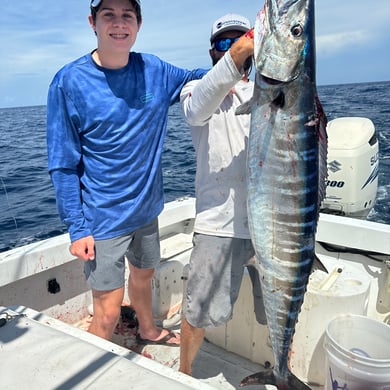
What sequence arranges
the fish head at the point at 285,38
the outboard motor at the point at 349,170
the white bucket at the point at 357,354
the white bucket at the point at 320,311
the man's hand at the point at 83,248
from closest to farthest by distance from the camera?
the fish head at the point at 285,38 < the white bucket at the point at 357,354 < the man's hand at the point at 83,248 < the white bucket at the point at 320,311 < the outboard motor at the point at 349,170

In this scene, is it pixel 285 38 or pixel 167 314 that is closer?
pixel 285 38

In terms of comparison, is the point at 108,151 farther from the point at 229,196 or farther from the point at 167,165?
the point at 167,165

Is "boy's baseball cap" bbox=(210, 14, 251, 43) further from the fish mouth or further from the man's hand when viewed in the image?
the man's hand

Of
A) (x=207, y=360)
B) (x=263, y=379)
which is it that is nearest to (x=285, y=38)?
(x=263, y=379)

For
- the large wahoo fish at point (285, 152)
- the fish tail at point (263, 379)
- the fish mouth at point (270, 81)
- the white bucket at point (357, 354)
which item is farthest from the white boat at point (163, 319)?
the fish mouth at point (270, 81)

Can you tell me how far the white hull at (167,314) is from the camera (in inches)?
61.1

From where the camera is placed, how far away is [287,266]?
5.79ft

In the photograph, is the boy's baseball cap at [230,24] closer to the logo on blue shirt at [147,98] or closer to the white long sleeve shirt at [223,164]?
the white long sleeve shirt at [223,164]

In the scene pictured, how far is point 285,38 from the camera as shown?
149 centimetres

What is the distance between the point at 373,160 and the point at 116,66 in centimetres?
313

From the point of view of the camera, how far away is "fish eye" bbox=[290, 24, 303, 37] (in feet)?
4.85

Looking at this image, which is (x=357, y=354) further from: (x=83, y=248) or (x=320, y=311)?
(x=83, y=248)

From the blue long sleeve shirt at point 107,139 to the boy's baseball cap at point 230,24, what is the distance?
0.36m

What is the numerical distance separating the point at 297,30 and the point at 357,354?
1.56 metres
